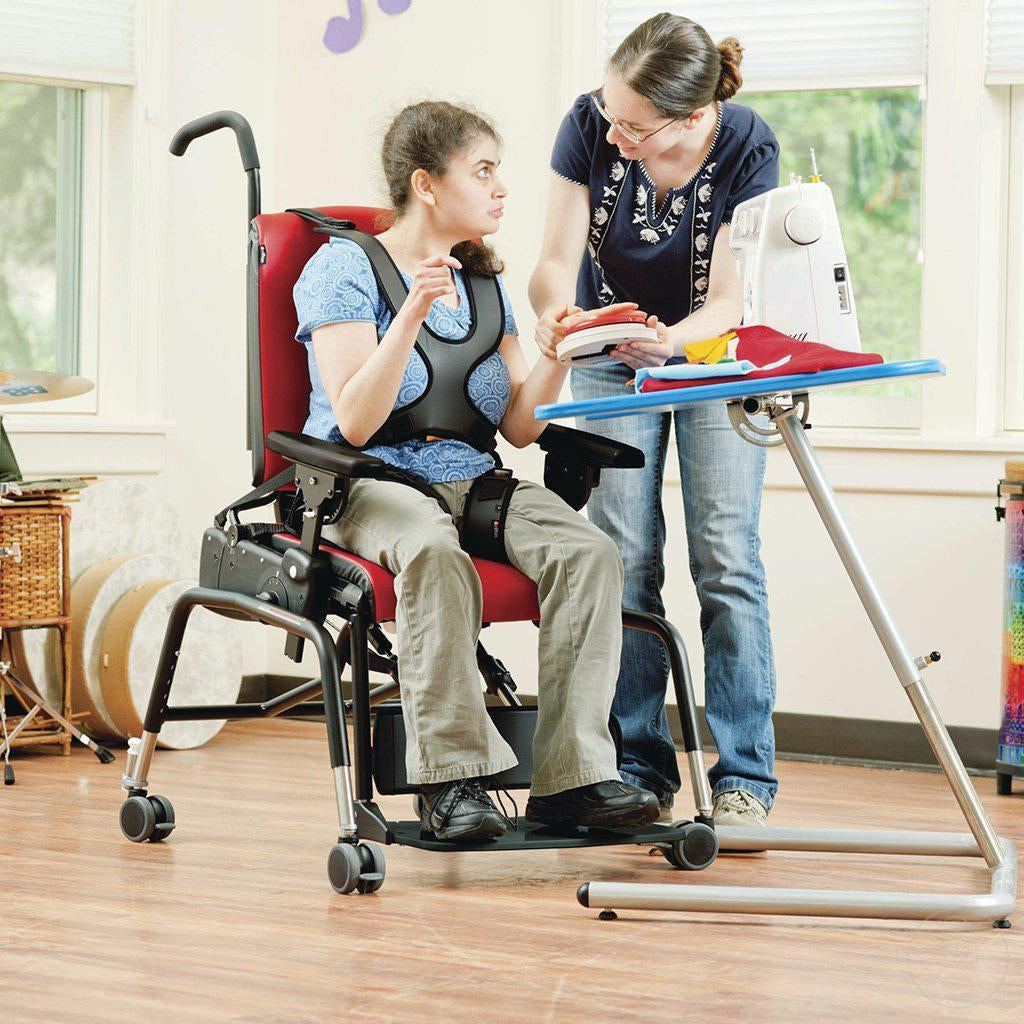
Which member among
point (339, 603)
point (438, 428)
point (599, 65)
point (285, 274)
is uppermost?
point (599, 65)

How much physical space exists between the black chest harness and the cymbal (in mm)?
1045

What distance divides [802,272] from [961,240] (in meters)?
1.51

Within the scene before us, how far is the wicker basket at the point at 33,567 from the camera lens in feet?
11.6

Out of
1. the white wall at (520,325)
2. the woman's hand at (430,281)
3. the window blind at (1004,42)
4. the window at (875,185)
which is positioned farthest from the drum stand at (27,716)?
the window blind at (1004,42)

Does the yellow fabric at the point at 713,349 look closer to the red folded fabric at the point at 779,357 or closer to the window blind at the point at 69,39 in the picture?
the red folded fabric at the point at 779,357

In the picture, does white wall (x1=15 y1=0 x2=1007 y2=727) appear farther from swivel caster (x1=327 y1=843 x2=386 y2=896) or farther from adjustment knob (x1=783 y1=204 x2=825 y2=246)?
swivel caster (x1=327 y1=843 x2=386 y2=896)

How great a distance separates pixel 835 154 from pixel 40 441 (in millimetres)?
1934

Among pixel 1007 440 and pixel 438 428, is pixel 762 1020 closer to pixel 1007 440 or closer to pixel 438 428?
pixel 438 428

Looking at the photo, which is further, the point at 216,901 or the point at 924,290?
the point at 924,290

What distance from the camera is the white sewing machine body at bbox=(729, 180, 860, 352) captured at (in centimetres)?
223

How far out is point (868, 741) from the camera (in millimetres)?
3686

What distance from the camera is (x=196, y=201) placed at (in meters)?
4.19

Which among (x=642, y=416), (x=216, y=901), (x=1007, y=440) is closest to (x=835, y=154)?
(x=1007, y=440)

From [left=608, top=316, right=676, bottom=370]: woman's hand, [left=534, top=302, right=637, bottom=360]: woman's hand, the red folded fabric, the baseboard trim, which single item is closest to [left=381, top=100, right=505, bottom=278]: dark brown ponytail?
[left=534, top=302, right=637, bottom=360]: woman's hand
